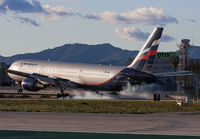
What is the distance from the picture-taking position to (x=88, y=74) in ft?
222

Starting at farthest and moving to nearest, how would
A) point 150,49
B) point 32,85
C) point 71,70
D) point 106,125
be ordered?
1. point 71,70
2. point 32,85
3. point 150,49
4. point 106,125

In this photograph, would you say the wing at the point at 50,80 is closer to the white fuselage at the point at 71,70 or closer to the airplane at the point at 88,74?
the airplane at the point at 88,74

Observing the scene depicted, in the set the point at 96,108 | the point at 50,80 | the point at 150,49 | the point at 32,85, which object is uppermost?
the point at 150,49

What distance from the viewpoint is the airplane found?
6219cm

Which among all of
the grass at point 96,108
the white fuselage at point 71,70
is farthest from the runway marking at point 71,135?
the white fuselage at point 71,70

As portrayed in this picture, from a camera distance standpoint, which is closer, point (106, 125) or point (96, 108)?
point (106, 125)

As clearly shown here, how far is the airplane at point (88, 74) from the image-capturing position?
2448 inches

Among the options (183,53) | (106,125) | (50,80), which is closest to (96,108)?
(106,125)

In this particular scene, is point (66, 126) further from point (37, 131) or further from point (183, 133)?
point (183, 133)

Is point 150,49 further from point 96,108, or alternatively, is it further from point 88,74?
point 96,108

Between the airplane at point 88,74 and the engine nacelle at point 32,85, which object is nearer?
the airplane at point 88,74

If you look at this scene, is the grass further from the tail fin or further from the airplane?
the tail fin

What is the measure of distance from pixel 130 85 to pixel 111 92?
8.61 metres

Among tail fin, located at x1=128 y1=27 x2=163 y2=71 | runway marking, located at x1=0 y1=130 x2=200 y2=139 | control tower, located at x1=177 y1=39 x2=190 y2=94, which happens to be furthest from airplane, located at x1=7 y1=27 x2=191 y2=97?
control tower, located at x1=177 y1=39 x2=190 y2=94
